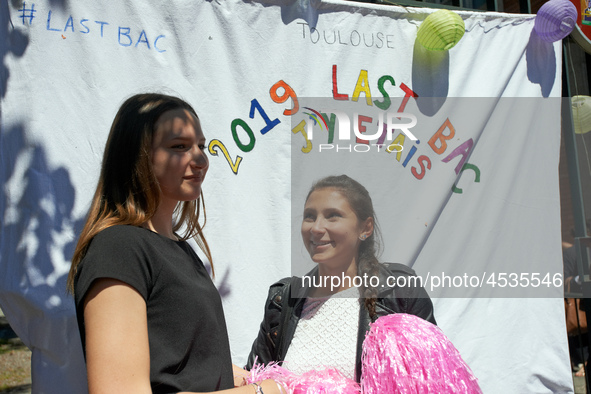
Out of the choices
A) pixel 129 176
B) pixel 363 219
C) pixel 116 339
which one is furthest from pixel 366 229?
pixel 116 339

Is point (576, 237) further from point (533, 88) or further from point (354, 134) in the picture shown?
point (354, 134)

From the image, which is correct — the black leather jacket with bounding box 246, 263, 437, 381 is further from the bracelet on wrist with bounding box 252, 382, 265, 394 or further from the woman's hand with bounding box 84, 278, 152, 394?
the woman's hand with bounding box 84, 278, 152, 394

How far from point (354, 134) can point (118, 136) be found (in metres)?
1.57

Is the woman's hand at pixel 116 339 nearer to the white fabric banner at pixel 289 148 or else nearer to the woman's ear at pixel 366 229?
the woman's ear at pixel 366 229

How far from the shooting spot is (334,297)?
1.79 meters

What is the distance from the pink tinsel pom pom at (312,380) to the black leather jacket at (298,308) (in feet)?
0.25

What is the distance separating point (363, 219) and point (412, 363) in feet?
1.96

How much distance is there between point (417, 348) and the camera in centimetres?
145

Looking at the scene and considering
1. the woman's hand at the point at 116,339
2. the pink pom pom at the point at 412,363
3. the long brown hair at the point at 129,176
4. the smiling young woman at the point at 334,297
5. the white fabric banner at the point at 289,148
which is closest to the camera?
the woman's hand at the point at 116,339

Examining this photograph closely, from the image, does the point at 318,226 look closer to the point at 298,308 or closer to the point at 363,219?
the point at 363,219

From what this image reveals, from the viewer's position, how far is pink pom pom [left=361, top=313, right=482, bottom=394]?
4.66ft

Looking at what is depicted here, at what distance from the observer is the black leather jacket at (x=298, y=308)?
5.61 feet

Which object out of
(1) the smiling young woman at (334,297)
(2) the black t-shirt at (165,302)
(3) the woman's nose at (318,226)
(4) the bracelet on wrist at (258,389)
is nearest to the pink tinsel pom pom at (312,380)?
(1) the smiling young woman at (334,297)

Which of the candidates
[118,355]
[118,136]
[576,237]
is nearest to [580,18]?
[576,237]
